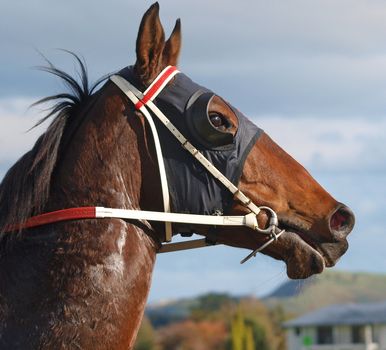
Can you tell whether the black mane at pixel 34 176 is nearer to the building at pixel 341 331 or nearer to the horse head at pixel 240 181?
the horse head at pixel 240 181

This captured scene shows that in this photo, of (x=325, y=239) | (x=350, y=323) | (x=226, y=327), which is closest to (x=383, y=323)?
(x=350, y=323)

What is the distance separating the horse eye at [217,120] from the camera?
20.4ft

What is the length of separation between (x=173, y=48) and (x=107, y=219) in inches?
44.9

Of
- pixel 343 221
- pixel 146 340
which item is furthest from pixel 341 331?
pixel 343 221

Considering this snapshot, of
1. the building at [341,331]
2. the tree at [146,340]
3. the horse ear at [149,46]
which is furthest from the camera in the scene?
the building at [341,331]

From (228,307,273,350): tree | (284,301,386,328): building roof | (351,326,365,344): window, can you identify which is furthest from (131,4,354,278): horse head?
(284,301,386,328): building roof

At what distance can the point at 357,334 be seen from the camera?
11756 cm

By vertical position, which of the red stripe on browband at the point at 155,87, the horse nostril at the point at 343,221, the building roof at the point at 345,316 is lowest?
the building roof at the point at 345,316

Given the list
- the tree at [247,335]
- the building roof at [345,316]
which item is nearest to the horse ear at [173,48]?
the tree at [247,335]

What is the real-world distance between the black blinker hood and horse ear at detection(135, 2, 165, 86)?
0.09 m

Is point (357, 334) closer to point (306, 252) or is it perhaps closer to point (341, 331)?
point (341, 331)

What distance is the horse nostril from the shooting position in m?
6.25

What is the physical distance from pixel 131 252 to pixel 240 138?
899 mm

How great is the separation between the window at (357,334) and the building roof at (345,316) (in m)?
0.62
